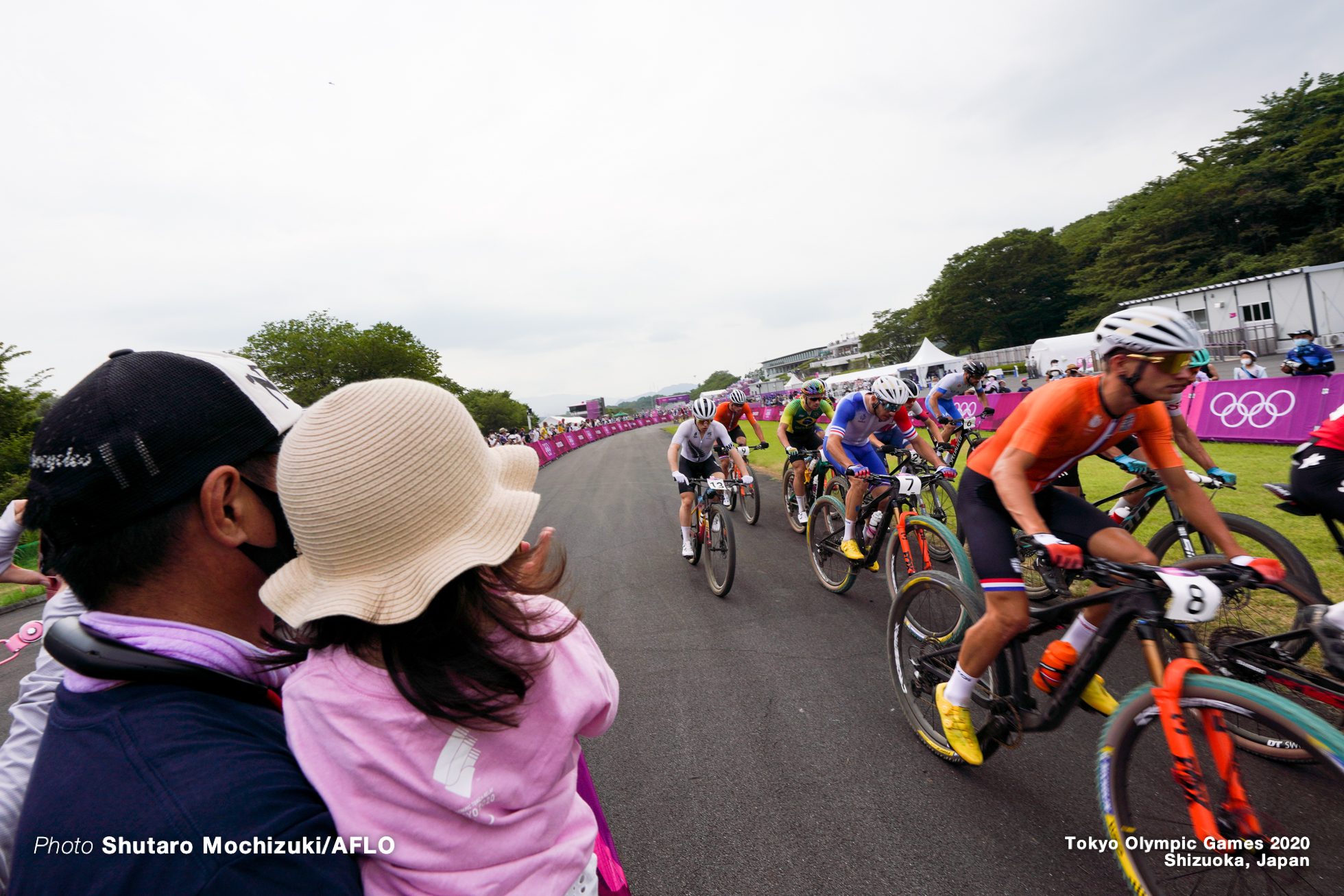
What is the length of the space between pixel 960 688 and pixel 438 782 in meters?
2.83

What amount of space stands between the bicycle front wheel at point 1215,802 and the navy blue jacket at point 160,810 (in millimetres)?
2214

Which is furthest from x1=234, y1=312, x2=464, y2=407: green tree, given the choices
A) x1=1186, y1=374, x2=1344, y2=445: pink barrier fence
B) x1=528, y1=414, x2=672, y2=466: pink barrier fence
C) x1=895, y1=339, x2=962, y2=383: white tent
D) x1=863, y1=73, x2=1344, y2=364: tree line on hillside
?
x1=863, y1=73, x2=1344, y2=364: tree line on hillside

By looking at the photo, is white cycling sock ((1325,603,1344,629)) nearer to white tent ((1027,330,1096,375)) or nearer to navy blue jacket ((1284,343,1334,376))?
navy blue jacket ((1284,343,1334,376))

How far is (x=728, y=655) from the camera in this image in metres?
4.60

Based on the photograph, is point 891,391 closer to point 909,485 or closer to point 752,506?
point 909,485

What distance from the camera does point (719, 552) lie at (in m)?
6.13

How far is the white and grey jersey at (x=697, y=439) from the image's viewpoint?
25.3 feet

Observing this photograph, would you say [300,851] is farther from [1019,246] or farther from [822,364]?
[822,364]

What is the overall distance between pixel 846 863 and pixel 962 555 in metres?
1.97

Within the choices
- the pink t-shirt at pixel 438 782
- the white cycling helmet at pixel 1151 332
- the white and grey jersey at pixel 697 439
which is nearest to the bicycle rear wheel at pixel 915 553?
the white cycling helmet at pixel 1151 332

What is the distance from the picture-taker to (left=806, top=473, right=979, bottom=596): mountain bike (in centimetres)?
476

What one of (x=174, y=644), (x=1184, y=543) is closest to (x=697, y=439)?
(x=1184, y=543)

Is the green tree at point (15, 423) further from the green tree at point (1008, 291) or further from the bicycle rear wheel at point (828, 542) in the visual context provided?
the green tree at point (1008, 291)

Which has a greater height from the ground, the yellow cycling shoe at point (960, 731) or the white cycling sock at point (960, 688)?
the white cycling sock at point (960, 688)
